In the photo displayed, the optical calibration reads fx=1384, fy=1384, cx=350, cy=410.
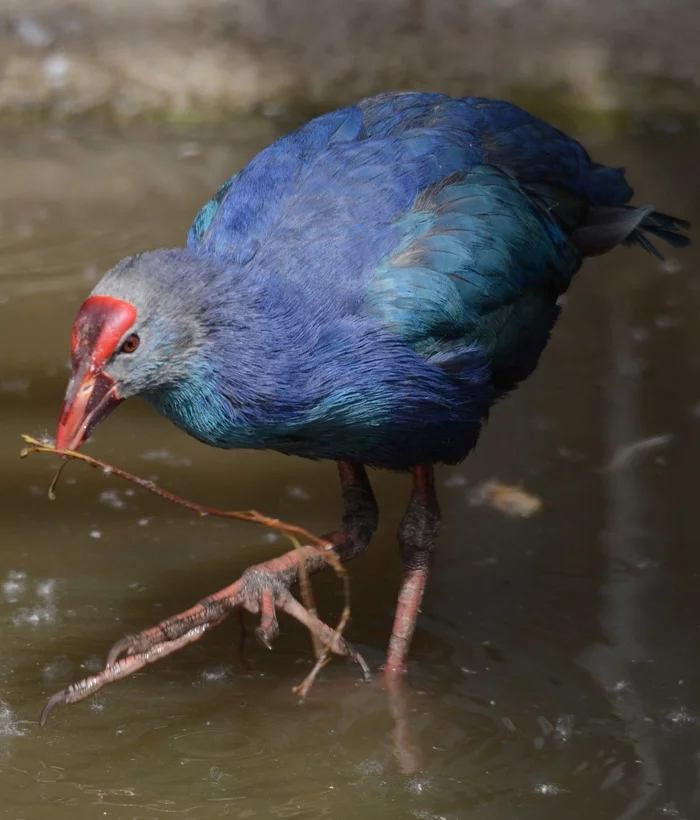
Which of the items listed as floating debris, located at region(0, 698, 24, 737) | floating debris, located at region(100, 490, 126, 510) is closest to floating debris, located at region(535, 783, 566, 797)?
floating debris, located at region(0, 698, 24, 737)

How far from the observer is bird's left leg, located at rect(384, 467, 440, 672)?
12.0 ft

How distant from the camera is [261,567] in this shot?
3.45 meters

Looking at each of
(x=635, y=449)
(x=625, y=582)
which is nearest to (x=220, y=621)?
(x=625, y=582)

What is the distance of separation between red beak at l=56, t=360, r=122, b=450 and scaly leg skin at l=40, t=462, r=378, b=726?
64cm

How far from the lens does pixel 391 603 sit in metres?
3.93

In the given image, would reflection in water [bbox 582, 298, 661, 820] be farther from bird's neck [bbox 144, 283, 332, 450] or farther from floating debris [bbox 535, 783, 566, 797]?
bird's neck [bbox 144, 283, 332, 450]

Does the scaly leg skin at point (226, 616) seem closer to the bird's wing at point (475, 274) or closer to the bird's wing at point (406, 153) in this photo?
the bird's wing at point (475, 274)

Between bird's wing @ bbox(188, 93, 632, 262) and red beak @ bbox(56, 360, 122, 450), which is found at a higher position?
bird's wing @ bbox(188, 93, 632, 262)

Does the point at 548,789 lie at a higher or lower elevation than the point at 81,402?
lower

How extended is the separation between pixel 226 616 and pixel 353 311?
2.81 ft

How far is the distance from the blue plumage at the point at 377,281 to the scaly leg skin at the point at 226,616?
0.39m

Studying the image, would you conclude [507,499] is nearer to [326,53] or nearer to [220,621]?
→ [220,621]

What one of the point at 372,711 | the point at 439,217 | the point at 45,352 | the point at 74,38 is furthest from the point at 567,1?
the point at 372,711

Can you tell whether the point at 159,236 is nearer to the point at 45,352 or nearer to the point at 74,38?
the point at 45,352
